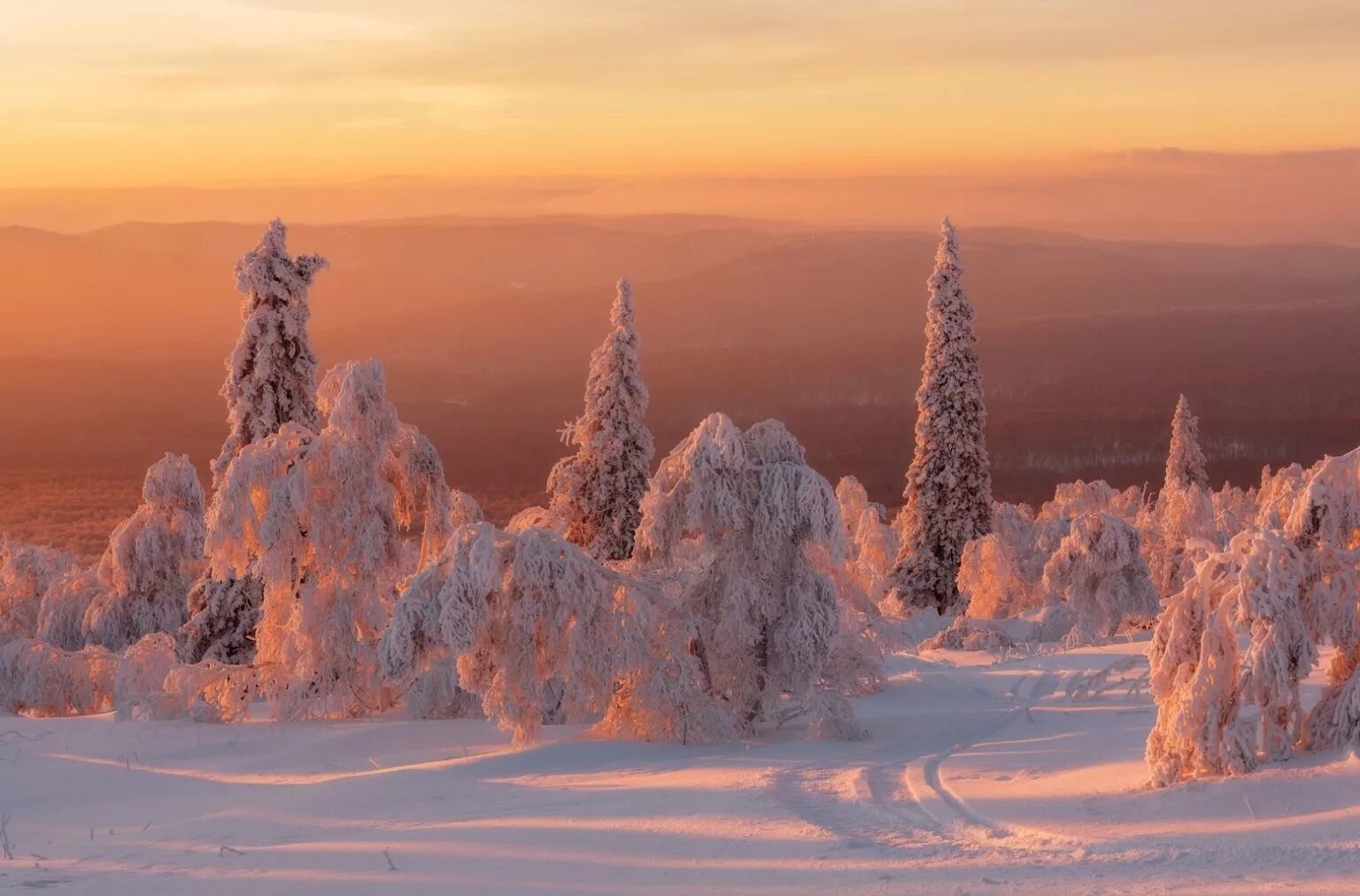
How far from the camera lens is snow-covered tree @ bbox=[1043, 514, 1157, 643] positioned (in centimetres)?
3578

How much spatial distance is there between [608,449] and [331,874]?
23.3 m

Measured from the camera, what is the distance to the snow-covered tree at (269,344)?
2777cm

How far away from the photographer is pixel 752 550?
1870cm

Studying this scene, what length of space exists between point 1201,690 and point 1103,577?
2444cm

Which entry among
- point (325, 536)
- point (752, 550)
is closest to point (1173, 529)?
point (752, 550)

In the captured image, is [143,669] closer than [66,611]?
Yes

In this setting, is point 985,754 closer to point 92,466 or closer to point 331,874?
point 331,874

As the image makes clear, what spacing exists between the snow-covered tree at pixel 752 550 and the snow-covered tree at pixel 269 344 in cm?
1204

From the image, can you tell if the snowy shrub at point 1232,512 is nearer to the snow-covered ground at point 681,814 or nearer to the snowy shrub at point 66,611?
the snow-covered ground at point 681,814

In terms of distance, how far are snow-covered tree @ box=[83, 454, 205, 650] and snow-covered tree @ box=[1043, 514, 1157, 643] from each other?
73.3 feet

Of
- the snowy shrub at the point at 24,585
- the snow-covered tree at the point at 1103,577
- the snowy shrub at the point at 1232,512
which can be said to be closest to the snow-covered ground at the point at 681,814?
the snow-covered tree at the point at 1103,577

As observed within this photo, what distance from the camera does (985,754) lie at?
629 inches

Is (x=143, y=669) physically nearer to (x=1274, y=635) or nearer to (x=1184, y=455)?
(x=1274, y=635)

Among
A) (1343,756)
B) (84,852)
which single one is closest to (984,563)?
(1343,756)
